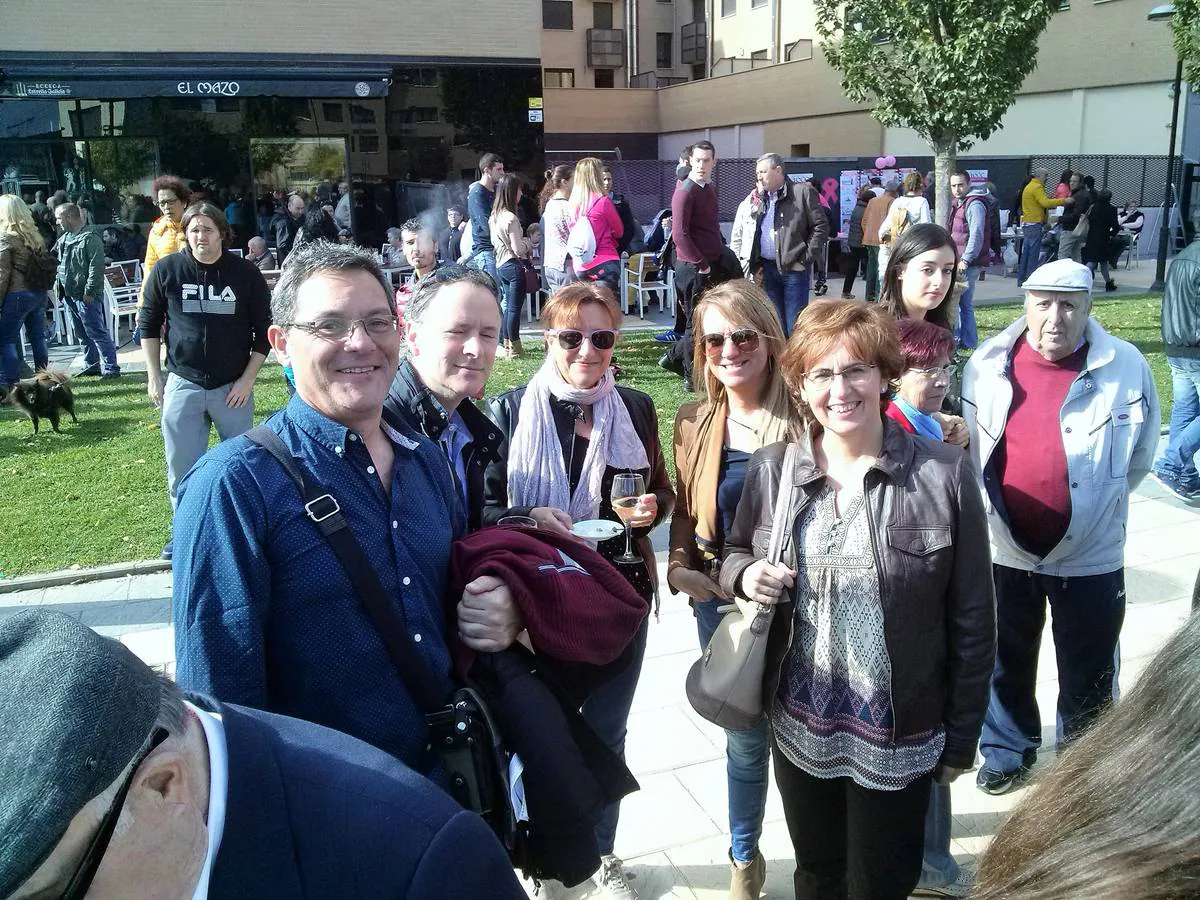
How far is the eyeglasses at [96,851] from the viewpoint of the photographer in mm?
1111

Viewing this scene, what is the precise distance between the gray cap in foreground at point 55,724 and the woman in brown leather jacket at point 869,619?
1766 millimetres

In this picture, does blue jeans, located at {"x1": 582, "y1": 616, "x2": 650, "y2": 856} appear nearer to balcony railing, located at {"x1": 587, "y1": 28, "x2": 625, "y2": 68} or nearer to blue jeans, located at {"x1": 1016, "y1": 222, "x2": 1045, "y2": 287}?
blue jeans, located at {"x1": 1016, "y1": 222, "x2": 1045, "y2": 287}

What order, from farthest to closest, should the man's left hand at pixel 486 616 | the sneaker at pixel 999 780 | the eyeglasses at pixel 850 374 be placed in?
the sneaker at pixel 999 780 → the eyeglasses at pixel 850 374 → the man's left hand at pixel 486 616

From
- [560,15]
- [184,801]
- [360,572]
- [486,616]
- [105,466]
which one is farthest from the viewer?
[560,15]

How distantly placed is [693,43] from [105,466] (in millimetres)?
47847

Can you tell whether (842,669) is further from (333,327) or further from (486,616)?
(333,327)

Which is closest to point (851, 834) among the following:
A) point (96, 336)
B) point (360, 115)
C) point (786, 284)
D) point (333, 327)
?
point (333, 327)

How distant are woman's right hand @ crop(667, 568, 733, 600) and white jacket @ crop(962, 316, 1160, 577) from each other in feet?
3.91

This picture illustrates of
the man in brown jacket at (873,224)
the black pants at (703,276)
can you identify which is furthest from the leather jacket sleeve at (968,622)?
the man in brown jacket at (873,224)

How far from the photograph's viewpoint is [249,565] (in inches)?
75.0

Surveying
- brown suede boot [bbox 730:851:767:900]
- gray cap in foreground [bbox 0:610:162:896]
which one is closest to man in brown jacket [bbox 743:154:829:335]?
brown suede boot [bbox 730:851:767:900]

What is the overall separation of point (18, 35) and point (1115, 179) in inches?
1030

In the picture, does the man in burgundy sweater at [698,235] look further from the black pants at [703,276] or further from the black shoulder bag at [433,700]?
the black shoulder bag at [433,700]

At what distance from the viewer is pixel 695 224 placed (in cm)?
994
